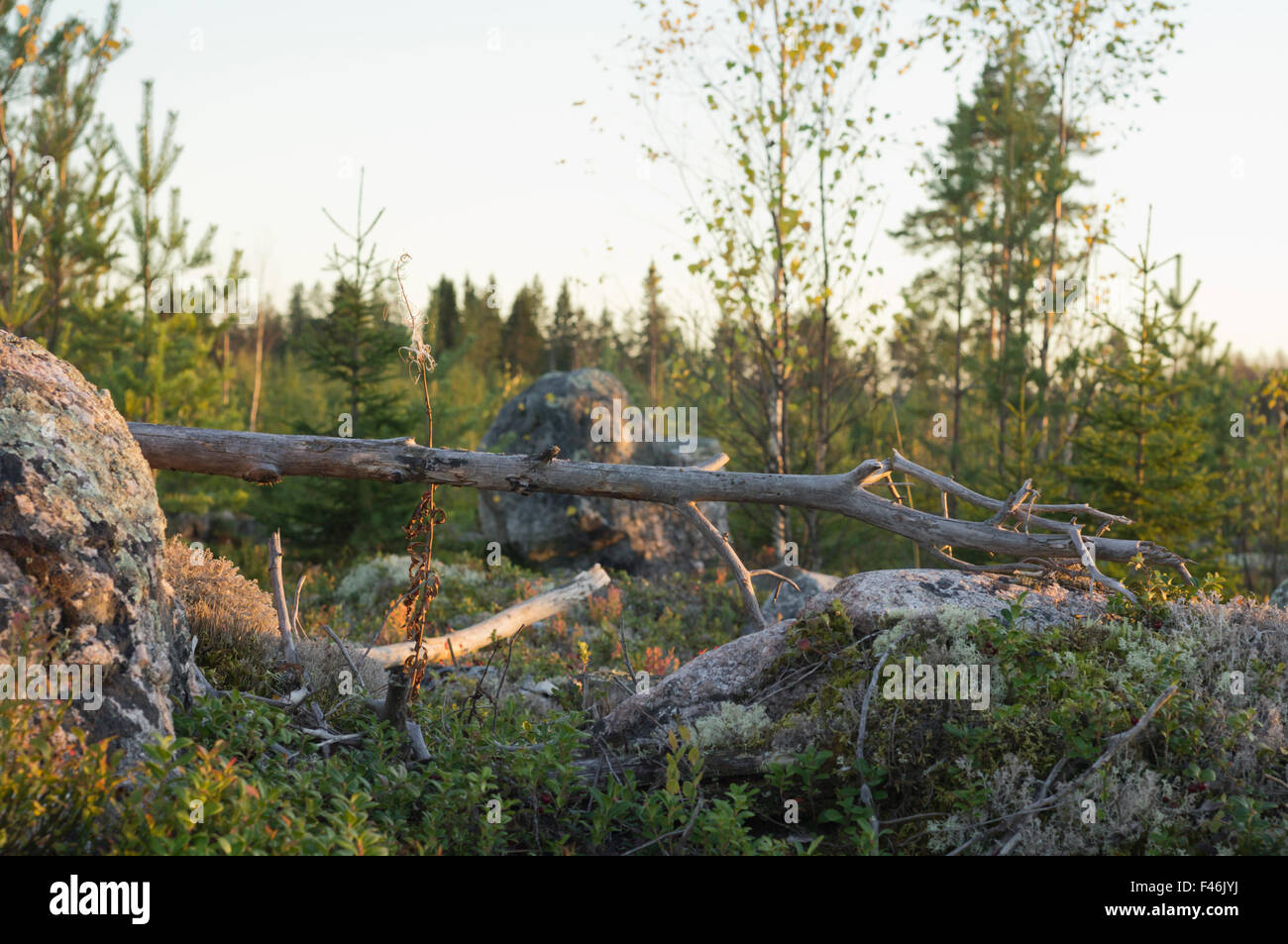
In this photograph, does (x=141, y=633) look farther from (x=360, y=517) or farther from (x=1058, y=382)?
(x=1058, y=382)

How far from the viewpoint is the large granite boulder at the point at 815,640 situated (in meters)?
4.77

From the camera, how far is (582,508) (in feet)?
43.9

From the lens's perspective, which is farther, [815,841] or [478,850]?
[478,850]

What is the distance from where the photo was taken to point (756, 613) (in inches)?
247

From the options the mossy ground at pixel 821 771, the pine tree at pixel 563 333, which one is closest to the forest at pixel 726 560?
the mossy ground at pixel 821 771

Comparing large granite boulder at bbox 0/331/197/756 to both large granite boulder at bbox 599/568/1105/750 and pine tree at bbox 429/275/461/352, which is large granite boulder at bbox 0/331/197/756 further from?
pine tree at bbox 429/275/461/352

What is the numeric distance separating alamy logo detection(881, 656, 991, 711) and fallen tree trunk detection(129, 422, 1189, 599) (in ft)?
5.17

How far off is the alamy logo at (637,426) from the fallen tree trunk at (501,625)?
12.0 ft

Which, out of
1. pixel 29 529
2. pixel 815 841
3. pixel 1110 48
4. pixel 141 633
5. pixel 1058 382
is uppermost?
pixel 1110 48

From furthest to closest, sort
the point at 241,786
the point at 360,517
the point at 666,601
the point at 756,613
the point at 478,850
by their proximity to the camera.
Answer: the point at 360,517, the point at 666,601, the point at 756,613, the point at 478,850, the point at 241,786

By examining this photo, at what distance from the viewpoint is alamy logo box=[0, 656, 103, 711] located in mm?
3359
